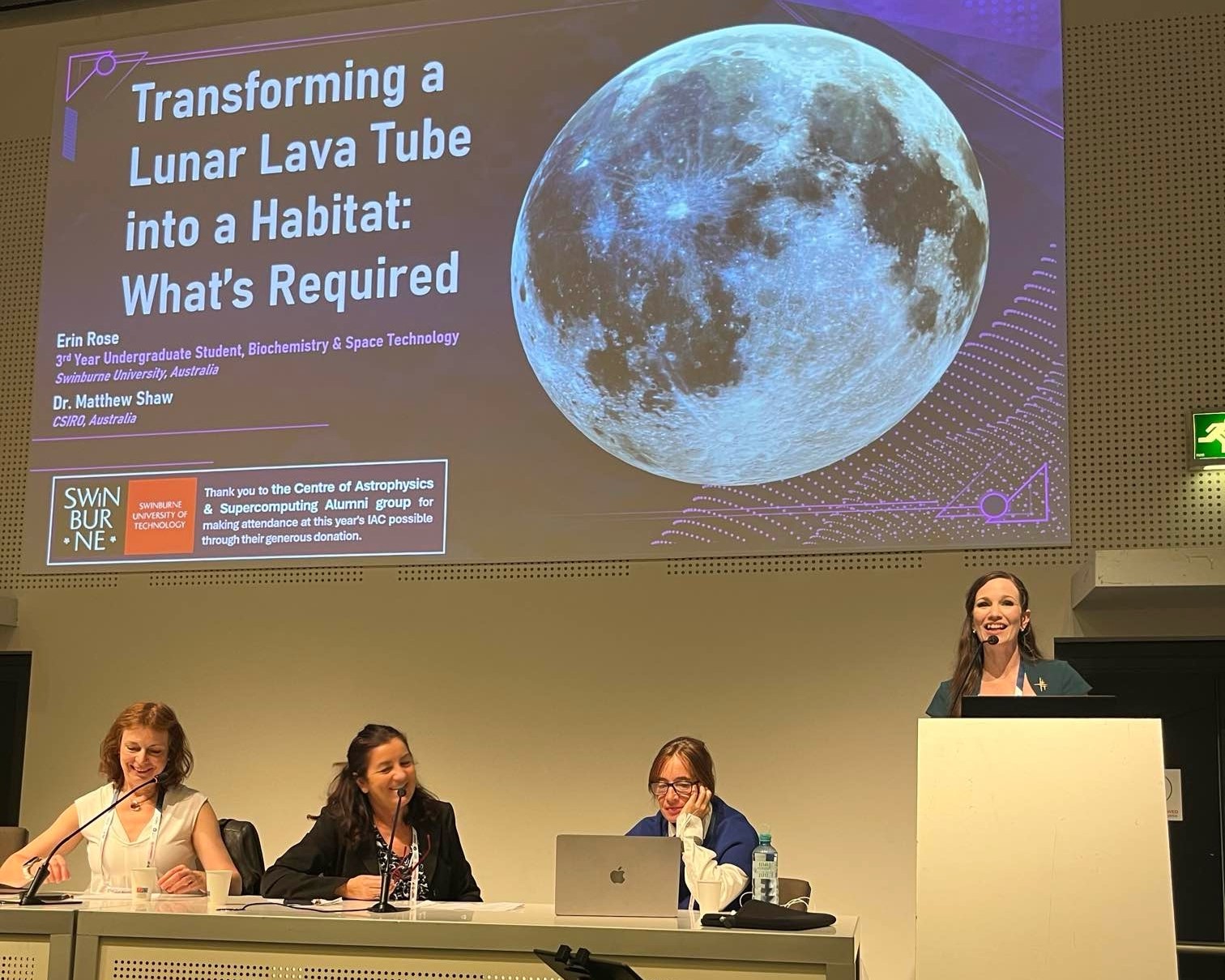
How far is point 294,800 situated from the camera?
223 inches

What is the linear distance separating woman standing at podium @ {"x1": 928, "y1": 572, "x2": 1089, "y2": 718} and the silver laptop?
987 millimetres

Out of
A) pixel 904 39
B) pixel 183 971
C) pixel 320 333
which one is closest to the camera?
pixel 183 971

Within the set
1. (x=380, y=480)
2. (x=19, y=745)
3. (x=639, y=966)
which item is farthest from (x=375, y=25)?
(x=639, y=966)

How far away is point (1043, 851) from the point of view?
8.95 ft

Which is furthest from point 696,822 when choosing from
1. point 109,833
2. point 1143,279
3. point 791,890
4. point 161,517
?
point 161,517

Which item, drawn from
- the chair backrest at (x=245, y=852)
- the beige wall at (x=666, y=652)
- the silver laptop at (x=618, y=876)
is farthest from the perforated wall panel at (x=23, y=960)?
the beige wall at (x=666, y=652)

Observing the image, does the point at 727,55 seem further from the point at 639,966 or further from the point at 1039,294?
the point at 639,966

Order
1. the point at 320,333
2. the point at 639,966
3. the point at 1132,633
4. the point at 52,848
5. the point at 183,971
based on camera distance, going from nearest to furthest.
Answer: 1. the point at 639,966
2. the point at 183,971
3. the point at 52,848
4. the point at 1132,633
5. the point at 320,333

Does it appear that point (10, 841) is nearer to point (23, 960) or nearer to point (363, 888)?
point (23, 960)

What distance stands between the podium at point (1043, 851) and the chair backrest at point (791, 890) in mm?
1211

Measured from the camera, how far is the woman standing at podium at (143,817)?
394 cm

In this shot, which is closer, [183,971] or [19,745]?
[183,971]

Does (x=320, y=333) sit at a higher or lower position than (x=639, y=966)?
higher

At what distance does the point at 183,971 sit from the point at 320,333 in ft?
10.4
